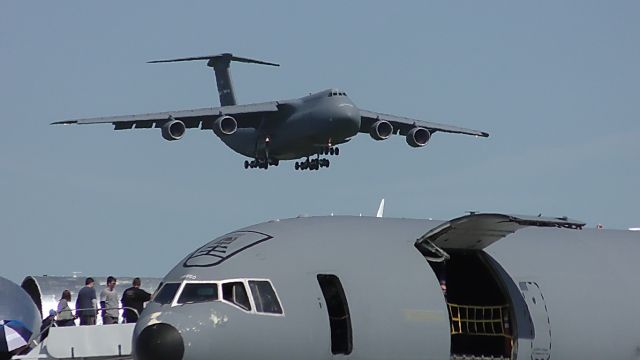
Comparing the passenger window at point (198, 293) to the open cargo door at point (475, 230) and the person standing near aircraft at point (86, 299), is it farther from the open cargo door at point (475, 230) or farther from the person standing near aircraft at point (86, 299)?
the person standing near aircraft at point (86, 299)

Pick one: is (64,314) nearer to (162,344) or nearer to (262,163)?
(162,344)

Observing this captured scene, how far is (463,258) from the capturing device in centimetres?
1452

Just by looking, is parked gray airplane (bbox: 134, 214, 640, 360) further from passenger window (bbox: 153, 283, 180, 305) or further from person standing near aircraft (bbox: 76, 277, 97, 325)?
person standing near aircraft (bbox: 76, 277, 97, 325)

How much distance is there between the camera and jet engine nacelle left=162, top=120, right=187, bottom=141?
58375 millimetres

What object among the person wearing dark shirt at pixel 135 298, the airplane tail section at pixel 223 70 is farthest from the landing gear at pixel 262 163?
the person wearing dark shirt at pixel 135 298

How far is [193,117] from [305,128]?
7366mm

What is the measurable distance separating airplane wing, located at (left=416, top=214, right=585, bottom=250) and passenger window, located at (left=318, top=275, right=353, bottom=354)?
1338 mm

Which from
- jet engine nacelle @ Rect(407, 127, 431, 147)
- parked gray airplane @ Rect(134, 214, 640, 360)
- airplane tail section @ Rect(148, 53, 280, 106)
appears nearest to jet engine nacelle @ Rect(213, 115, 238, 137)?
jet engine nacelle @ Rect(407, 127, 431, 147)

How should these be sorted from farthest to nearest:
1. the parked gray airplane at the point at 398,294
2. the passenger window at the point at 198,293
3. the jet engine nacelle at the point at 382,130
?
the jet engine nacelle at the point at 382,130 < the passenger window at the point at 198,293 < the parked gray airplane at the point at 398,294

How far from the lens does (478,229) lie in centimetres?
1369

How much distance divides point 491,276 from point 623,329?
1.57 metres

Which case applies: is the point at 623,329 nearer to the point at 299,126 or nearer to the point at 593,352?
the point at 593,352

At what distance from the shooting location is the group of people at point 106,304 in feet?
69.8

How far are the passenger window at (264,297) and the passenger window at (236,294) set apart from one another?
0.25 ft
